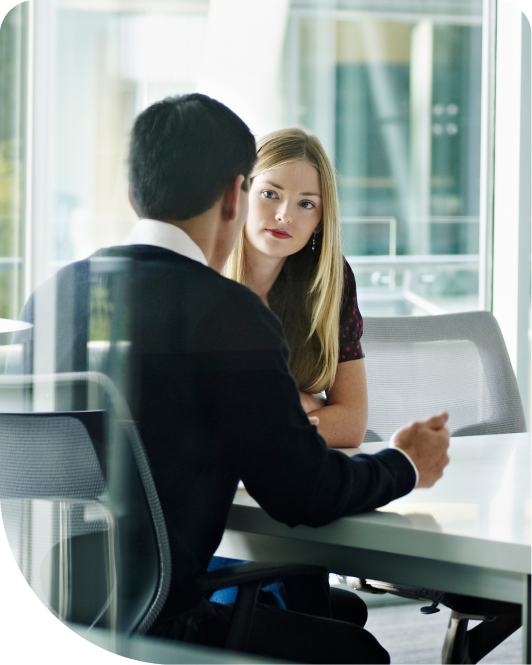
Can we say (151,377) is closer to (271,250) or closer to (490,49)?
(271,250)

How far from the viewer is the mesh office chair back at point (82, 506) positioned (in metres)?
0.69

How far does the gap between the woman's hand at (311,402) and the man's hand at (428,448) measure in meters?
0.10

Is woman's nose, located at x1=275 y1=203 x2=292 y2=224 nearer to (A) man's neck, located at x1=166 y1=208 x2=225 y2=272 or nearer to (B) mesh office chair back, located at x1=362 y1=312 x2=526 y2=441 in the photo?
(A) man's neck, located at x1=166 y1=208 x2=225 y2=272

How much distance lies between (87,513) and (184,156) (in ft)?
1.25

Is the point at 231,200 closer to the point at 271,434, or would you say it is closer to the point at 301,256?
the point at 301,256

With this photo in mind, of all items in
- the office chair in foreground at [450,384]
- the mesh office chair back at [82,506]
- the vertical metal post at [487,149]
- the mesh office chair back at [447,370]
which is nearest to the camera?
the mesh office chair back at [82,506]

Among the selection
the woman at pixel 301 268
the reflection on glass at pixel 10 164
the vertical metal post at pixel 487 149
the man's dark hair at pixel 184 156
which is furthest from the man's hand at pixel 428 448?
the vertical metal post at pixel 487 149

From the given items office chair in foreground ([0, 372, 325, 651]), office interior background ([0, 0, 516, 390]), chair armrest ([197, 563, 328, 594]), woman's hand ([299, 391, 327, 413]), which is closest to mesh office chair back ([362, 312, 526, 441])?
office interior background ([0, 0, 516, 390])

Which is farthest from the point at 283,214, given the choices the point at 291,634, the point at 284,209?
the point at 291,634

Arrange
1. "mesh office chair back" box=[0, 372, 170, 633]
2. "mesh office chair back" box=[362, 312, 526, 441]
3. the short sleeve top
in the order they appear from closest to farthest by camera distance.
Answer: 1. "mesh office chair back" box=[0, 372, 170, 633]
2. the short sleeve top
3. "mesh office chair back" box=[362, 312, 526, 441]

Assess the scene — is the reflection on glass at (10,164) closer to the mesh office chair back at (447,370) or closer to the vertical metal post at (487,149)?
the mesh office chair back at (447,370)

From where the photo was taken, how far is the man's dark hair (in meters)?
0.70

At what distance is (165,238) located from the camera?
2.32ft

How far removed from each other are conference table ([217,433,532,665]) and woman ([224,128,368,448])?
13 centimetres
